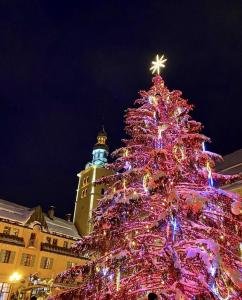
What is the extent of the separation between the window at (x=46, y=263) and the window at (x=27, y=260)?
1.42 meters

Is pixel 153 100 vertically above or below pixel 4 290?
above

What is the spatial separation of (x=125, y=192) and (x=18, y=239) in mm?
31141

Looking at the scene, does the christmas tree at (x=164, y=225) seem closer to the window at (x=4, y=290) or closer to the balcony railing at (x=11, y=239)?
the window at (x=4, y=290)

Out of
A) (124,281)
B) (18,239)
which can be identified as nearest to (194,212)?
(124,281)

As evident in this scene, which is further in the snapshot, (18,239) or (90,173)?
(90,173)

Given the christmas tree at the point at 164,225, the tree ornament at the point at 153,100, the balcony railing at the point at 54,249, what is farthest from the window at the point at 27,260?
the tree ornament at the point at 153,100

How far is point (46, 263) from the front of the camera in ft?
129

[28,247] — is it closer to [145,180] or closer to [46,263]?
[46,263]

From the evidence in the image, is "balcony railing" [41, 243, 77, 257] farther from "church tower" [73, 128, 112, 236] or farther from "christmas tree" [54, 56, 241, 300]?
"christmas tree" [54, 56, 241, 300]

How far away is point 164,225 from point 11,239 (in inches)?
1278

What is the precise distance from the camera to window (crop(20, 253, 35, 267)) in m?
37.1

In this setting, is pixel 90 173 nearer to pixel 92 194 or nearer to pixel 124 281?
pixel 92 194

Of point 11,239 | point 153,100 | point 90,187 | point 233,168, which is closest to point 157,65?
point 153,100

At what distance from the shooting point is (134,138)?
12.7 metres
